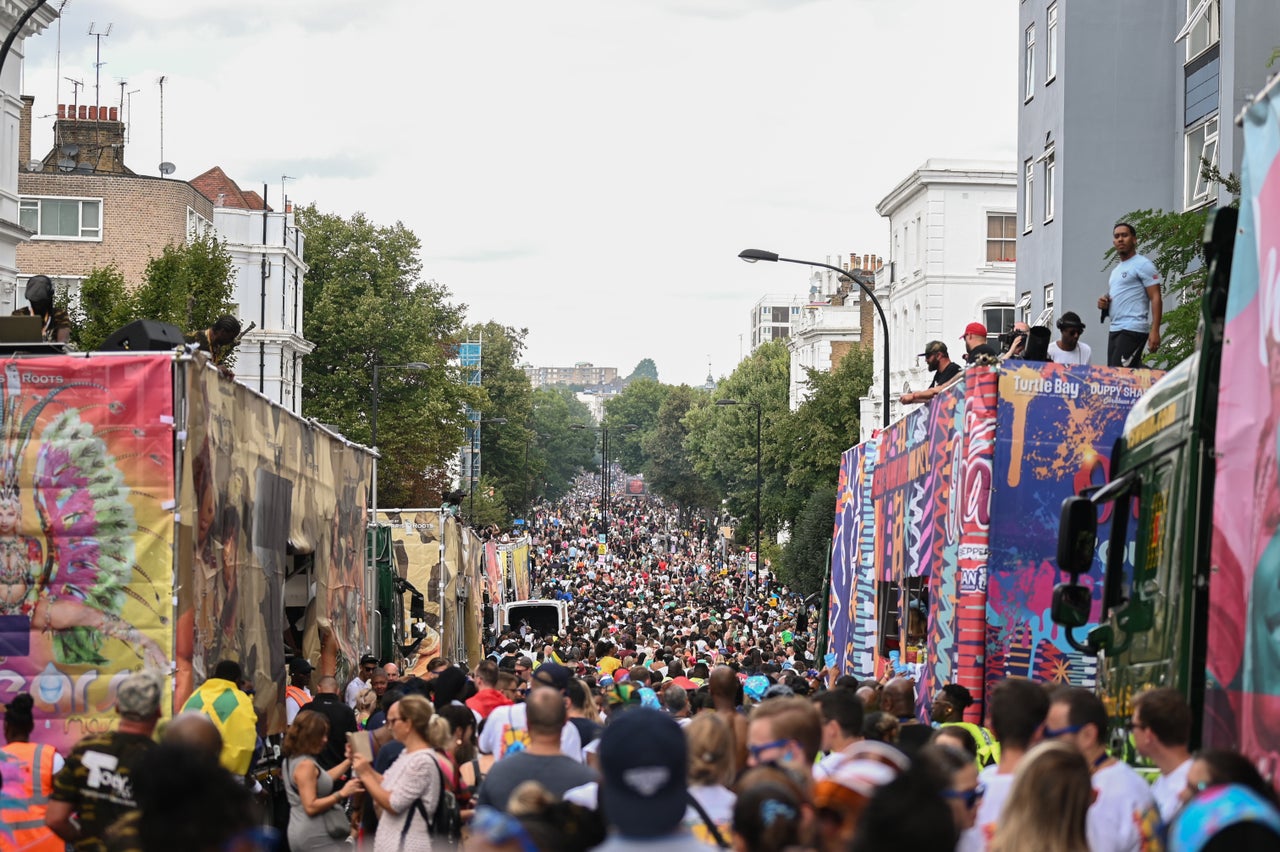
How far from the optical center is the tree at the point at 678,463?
443ft

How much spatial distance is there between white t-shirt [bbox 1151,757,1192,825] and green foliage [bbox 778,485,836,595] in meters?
52.5

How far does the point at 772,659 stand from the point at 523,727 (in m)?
17.6

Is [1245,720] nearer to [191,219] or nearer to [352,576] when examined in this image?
[352,576]

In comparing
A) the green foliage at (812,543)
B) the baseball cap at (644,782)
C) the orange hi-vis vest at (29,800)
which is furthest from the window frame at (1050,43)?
the baseball cap at (644,782)

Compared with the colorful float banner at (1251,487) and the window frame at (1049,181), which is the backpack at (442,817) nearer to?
the colorful float banner at (1251,487)

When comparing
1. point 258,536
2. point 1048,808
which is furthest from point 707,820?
point 258,536

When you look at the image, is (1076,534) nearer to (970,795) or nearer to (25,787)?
(970,795)

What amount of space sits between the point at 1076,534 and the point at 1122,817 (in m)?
2.75

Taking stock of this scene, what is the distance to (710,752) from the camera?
6297 millimetres

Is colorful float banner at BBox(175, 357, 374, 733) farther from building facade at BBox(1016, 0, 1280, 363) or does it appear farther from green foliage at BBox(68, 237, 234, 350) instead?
building facade at BBox(1016, 0, 1280, 363)

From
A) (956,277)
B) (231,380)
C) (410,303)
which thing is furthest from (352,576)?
(410,303)

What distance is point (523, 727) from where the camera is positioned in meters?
10.2

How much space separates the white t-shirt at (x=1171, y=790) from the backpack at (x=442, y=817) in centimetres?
372

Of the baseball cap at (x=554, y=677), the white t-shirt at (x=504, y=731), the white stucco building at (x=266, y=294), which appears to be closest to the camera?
the white t-shirt at (x=504, y=731)
